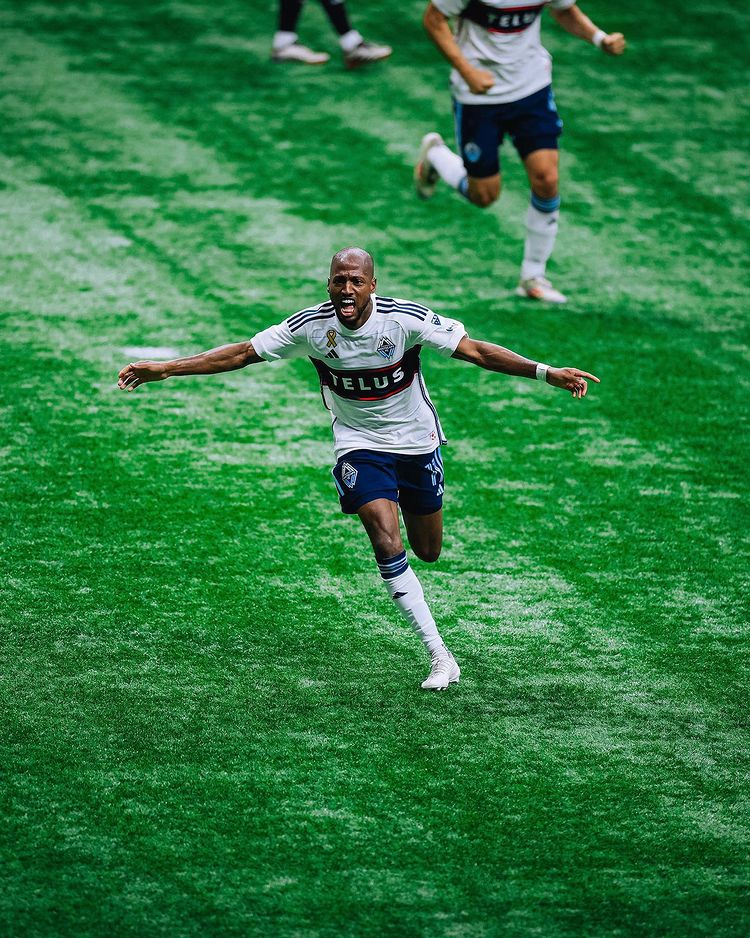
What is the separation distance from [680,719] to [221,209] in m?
6.35

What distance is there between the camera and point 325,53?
42.8ft

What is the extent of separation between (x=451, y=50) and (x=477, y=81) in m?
0.25

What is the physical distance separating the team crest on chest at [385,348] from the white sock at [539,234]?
394cm

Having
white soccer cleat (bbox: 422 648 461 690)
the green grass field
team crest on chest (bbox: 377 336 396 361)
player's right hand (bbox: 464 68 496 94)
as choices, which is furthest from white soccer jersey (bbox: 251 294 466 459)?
player's right hand (bbox: 464 68 496 94)

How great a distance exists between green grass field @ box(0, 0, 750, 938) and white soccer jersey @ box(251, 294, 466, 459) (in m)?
0.96

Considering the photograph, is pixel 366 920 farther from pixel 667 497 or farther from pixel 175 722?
pixel 667 497

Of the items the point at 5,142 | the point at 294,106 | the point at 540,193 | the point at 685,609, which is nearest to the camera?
Answer: the point at 685,609

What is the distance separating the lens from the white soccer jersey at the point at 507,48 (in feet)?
28.4

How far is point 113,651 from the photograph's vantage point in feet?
18.7

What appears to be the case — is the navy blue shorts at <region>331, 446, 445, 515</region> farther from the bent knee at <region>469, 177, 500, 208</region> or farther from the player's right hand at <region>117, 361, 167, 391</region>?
the bent knee at <region>469, 177, 500, 208</region>

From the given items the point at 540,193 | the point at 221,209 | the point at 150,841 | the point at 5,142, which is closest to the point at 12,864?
the point at 150,841

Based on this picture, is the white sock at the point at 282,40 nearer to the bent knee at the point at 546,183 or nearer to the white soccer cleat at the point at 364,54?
the white soccer cleat at the point at 364,54

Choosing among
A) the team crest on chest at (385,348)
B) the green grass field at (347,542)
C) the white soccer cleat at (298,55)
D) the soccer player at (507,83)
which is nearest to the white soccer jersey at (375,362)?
the team crest on chest at (385,348)

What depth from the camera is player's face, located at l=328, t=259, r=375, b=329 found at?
514 cm
